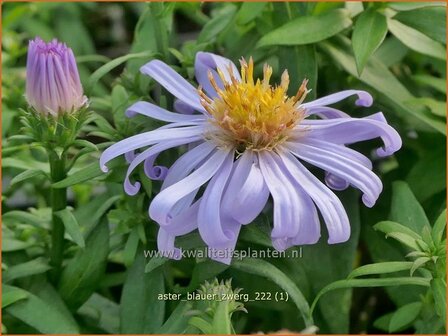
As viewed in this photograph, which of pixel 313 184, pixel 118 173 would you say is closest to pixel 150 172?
pixel 118 173

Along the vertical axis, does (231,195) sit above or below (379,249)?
below

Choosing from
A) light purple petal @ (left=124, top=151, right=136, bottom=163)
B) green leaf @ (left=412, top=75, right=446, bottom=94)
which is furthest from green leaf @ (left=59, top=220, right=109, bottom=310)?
green leaf @ (left=412, top=75, right=446, bottom=94)

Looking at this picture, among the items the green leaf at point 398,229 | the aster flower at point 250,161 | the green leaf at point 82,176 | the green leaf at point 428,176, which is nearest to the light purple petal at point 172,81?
the aster flower at point 250,161

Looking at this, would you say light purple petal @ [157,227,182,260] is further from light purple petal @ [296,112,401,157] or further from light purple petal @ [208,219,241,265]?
light purple petal @ [296,112,401,157]

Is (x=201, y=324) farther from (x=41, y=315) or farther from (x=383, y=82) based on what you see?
(x=383, y=82)

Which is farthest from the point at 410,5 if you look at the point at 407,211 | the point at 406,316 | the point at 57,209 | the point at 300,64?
the point at 57,209

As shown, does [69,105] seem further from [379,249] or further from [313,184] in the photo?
[379,249]
